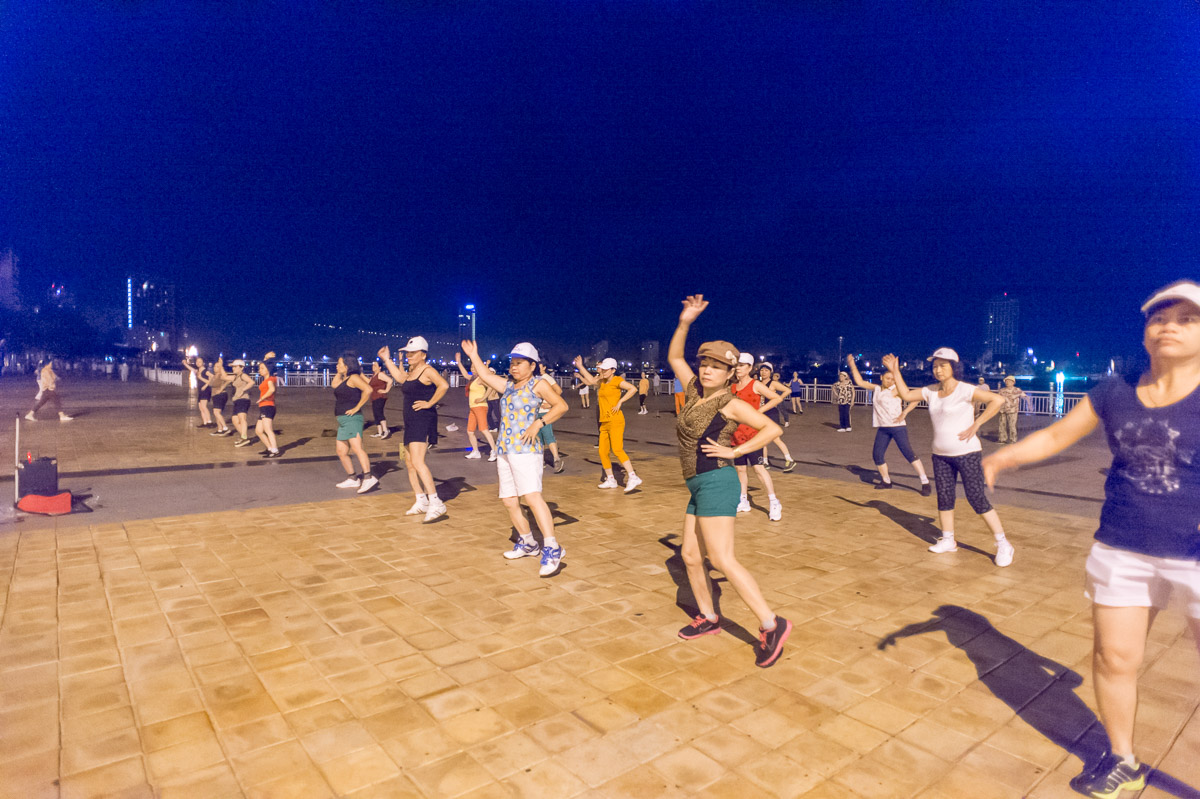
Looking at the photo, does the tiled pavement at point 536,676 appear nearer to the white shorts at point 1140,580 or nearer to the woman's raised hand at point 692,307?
the white shorts at point 1140,580

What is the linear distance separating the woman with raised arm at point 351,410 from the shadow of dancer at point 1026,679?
7292 millimetres

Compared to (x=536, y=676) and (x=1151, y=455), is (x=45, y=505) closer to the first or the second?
(x=536, y=676)

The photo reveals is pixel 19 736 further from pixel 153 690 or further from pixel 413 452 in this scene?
pixel 413 452

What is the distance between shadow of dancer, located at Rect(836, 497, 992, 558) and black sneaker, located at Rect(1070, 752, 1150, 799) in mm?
3833

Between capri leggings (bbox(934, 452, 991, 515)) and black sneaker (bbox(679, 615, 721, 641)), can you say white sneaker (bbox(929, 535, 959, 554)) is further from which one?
black sneaker (bbox(679, 615, 721, 641))

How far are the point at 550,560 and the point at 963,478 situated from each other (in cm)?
400

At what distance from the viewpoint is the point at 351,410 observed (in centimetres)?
926

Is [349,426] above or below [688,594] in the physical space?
above

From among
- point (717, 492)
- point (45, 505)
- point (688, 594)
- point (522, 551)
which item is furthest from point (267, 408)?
point (717, 492)

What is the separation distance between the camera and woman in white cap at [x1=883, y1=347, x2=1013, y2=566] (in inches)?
236

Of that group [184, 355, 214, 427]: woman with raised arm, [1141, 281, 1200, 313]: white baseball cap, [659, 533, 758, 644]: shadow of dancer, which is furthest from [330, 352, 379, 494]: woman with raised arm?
[184, 355, 214, 427]: woman with raised arm

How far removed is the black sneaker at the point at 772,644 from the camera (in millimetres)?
3891

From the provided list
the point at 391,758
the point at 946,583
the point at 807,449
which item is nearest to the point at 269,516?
the point at 391,758

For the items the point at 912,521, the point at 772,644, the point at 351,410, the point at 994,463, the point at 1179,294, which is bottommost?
the point at 912,521
